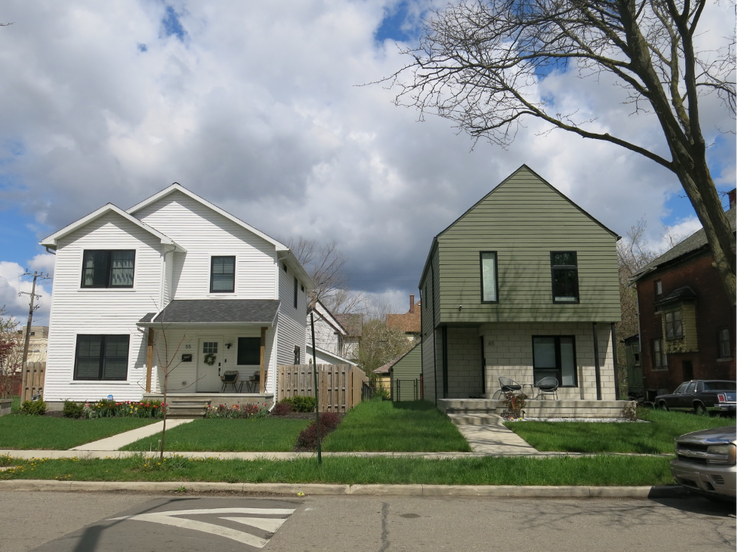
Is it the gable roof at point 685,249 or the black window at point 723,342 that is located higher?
the gable roof at point 685,249

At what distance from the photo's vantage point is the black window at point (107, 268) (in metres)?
22.0

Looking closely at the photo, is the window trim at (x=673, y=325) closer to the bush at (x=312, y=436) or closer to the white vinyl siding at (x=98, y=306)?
the bush at (x=312, y=436)

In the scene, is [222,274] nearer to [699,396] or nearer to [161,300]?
[161,300]

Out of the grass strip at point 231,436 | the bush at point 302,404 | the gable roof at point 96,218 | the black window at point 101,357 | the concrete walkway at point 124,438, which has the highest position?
the gable roof at point 96,218

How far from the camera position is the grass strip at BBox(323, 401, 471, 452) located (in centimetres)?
1213

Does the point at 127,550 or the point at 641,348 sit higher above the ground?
the point at 641,348

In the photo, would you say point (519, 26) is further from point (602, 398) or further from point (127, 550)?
point (602, 398)

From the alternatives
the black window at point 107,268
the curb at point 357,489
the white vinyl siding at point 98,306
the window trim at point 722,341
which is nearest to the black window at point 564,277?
the window trim at point 722,341

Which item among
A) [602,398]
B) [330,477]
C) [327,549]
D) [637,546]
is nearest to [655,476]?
[637,546]

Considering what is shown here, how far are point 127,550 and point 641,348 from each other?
35.1 meters

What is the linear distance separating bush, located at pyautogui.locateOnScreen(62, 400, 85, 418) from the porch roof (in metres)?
3.21

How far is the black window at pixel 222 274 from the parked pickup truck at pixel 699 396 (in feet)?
56.9

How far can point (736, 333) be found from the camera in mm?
2312

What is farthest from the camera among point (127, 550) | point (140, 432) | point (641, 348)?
point (641, 348)
